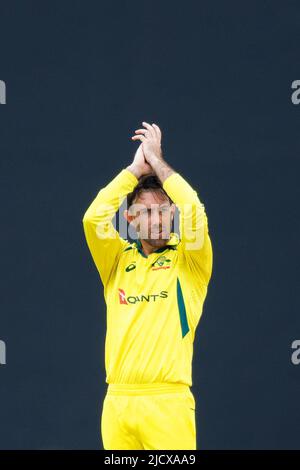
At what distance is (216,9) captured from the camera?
5699mm

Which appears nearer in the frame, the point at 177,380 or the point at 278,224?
the point at 177,380

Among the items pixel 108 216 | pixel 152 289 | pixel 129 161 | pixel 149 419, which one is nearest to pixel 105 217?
pixel 108 216

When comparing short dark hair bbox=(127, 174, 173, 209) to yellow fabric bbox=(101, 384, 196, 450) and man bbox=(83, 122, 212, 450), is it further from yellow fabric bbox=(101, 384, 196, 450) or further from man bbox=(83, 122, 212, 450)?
yellow fabric bbox=(101, 384, 196, 450)

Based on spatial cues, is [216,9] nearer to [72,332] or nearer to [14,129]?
[14,129]

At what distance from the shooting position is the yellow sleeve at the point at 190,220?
3959mm

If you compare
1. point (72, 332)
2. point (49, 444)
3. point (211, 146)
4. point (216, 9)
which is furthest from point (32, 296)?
point (216, 9)

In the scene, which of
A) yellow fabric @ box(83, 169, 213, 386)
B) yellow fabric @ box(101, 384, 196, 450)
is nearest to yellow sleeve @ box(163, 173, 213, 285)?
yellow fabric @ box(83, 169, 213, 386)

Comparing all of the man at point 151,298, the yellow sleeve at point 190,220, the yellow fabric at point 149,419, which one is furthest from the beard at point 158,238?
the yellow fabric at point 149,419

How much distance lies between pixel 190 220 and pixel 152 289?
30 centimetres

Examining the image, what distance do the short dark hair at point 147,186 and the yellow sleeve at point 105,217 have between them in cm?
7

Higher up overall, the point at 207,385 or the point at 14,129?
the point at 14,129

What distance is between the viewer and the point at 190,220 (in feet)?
13.0

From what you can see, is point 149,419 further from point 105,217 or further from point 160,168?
point 160,168

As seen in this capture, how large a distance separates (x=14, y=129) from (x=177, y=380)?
7.62 feet
